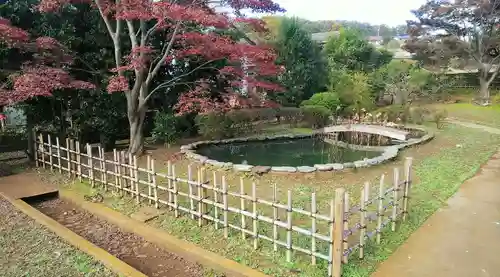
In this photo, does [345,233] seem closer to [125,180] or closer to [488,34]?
[125,180]

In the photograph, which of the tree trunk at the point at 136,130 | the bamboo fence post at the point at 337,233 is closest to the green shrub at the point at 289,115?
the tree trunk at the point at 136,130

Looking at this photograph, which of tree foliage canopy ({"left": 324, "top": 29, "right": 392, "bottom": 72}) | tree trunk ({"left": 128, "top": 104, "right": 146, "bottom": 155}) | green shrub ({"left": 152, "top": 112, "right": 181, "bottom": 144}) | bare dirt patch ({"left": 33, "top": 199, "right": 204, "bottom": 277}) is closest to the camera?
bare dirt patch ({"left": 33, "top": 199, "right": 204, "bottom": 277})

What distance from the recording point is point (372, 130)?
1270 centimetres

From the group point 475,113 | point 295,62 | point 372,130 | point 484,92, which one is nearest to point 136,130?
point 372,130

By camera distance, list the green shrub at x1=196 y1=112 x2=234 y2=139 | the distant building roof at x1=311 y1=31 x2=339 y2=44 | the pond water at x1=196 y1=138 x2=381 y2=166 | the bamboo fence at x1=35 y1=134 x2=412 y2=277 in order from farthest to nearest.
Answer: the distant building roof at x1=311 y1=31 x2=339 y2=44 → the green shrub at x1=196 y1=112 x2=234 y2=139 → the pond water at x1=196 y1=138 x2=381 y2=166 → the bamboo fence at x1=35 y1=134 x2=412 y2=277

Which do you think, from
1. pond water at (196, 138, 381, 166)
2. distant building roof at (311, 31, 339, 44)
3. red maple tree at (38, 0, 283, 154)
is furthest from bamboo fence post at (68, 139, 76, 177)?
distant building roof at (311, 31, 339, 44)

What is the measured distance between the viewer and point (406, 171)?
5.28 m

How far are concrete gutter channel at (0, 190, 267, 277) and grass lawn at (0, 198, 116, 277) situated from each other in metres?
0.09

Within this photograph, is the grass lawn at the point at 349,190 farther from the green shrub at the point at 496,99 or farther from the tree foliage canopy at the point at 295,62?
the green shrub at the point at 496,99

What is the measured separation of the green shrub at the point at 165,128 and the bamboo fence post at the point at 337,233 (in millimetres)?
7716

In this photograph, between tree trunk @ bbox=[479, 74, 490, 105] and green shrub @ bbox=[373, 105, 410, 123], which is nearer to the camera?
green shrub @ bbox=[373, 105, 410, 123]

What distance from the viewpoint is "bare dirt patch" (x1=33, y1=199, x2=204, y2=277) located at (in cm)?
439

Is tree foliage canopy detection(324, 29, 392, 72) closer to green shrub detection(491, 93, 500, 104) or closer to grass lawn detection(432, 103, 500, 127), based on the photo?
grass lawn detection(432, 103, 500, 127)

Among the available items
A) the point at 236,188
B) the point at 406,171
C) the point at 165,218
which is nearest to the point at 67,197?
the point at 165,218
